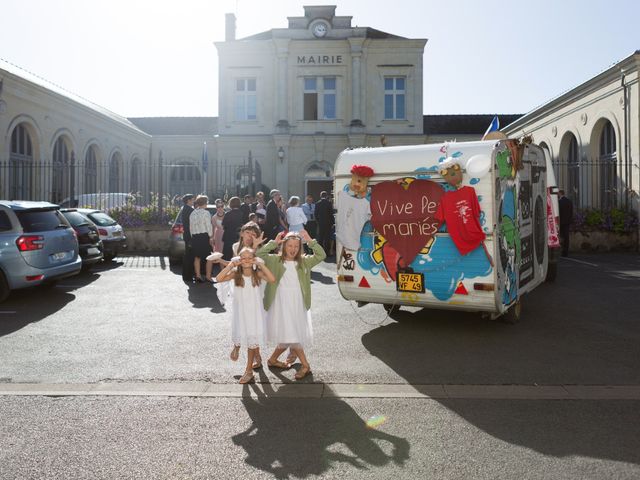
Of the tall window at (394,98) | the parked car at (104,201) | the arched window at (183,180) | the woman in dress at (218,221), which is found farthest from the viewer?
the arched window at (183,180)

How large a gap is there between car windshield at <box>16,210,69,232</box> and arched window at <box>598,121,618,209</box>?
16.9m

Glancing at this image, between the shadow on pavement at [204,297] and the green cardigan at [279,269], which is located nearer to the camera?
A: the green cardigan at [279,269]

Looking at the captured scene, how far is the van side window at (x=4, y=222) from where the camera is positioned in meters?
9.24

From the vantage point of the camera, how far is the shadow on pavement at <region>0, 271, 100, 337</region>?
318 inches

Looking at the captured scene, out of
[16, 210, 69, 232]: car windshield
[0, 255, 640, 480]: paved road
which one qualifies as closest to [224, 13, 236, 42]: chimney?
[16, 210, 69, 232]: car windshield

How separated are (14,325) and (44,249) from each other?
205 cm

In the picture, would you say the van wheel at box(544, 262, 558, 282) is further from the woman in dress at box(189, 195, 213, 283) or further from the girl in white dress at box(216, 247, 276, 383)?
the girl in white dress at box(216, 247, 276, 383)

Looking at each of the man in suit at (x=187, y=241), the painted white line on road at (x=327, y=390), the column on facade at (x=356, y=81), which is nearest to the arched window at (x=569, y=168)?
the column on facade at (x=356, y=81)

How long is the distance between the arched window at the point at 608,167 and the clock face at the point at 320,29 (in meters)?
14.1

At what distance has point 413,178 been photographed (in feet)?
23.6

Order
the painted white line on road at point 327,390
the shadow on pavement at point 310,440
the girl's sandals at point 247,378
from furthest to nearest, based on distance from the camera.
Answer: the girl's sandals at point 247,378 < the painted white line on road at point 327,390 < the shadow on pavement at point 310,440

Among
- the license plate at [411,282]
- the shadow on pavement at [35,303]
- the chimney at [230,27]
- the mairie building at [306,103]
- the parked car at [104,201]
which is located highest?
the chimney at [230,27]

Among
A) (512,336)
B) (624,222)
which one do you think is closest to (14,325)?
(512,336)

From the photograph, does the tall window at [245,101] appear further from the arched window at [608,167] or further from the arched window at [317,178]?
the arched window at [608,167]
